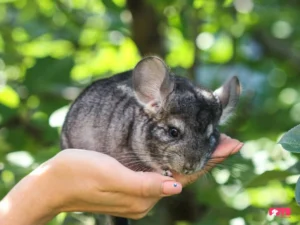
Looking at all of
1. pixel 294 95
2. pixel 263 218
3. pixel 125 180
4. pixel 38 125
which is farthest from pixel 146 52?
pixel 125 180

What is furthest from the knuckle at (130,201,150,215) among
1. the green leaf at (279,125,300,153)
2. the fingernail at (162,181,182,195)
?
the green leaf at (279,125,300,153)

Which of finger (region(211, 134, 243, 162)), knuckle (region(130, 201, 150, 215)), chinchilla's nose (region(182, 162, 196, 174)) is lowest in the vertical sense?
knuckle (region(130, 201, 150, 215))

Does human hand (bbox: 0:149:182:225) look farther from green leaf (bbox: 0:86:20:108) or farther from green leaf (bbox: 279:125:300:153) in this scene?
green leaf (bbox: 0:86:20:108)

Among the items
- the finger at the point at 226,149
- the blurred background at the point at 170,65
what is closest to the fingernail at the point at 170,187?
the finger at the point at 226,149

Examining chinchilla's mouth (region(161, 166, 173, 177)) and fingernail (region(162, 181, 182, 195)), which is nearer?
fingernail (region(162, 181, 182, 195))

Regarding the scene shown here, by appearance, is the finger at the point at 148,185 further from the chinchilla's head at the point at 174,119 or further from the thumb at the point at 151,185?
the chinchilla's head at the point at 174,119

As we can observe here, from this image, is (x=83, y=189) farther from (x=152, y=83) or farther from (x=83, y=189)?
(x=152, y=83)

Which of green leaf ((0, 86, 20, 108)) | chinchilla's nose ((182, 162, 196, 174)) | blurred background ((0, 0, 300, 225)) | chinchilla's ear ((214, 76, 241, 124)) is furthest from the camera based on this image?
green leaf ((0, 86, 20, 108))
